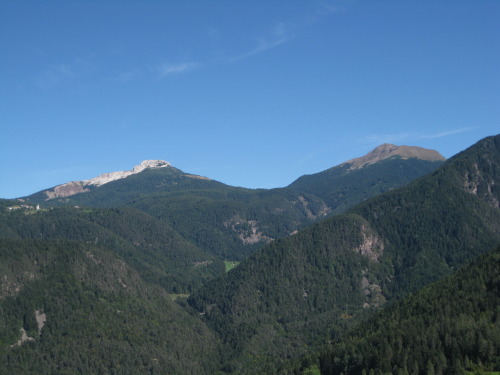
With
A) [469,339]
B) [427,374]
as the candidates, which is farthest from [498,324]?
[427,374]

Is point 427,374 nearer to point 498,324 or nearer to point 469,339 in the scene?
point 469,339

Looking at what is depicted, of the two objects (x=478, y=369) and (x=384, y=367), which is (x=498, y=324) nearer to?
(x=478, y=369)

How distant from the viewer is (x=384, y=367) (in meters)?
199

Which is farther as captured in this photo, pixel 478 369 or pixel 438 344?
pixel 438 344

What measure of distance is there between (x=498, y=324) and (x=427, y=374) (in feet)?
98.5

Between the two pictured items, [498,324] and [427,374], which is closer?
[427,374]

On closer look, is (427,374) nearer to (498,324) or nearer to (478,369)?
(478,369)

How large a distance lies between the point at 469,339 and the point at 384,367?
1062 inches

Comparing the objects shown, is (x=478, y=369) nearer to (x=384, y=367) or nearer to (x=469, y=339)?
(x=469, y=339)

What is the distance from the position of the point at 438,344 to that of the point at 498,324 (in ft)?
61.7

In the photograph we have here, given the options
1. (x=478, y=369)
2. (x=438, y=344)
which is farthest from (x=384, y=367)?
(x=478, y=369)

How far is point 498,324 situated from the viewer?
7682 inches

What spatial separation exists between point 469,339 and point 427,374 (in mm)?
18224

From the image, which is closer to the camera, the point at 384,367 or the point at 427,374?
the point at 427,374
